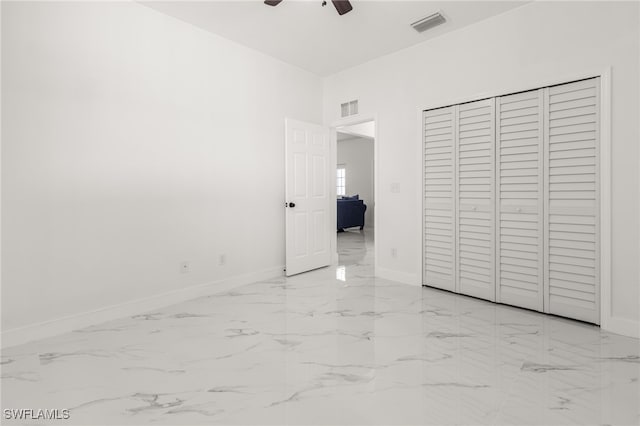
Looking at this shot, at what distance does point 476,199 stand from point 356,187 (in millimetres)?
7213

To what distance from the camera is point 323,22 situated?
3.26 meters

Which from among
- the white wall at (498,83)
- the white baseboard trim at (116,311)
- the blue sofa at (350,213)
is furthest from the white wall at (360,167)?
the white baseboard trim at (116,311)

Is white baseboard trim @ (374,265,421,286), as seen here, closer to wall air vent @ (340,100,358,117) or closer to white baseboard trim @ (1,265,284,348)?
white baseboard trim @ (1,265,284,348)

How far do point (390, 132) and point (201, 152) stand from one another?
212cm

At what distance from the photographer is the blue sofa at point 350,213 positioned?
845 centimetres

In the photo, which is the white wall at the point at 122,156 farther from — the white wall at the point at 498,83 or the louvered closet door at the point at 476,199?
the louvered closet door at the point at 476,199

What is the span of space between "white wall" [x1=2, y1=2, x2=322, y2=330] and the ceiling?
224mm

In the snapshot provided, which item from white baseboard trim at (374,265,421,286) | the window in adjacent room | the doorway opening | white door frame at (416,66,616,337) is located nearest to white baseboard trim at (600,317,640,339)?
white door frame at (416,66,616,337)

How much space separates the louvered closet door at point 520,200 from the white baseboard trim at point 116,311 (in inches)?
103

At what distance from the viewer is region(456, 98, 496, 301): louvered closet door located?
3.25 m

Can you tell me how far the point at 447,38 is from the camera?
11.5ft

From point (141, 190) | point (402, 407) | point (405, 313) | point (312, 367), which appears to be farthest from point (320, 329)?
point (141, 190)

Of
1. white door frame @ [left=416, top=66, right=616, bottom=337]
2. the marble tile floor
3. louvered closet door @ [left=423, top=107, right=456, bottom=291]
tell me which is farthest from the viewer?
louvered closet door @ [left=423, top=107, right=456, bottom=291]

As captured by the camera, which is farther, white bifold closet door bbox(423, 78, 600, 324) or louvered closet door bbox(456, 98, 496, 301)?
louvered closet door bbox(456, 98, 496, 301)
